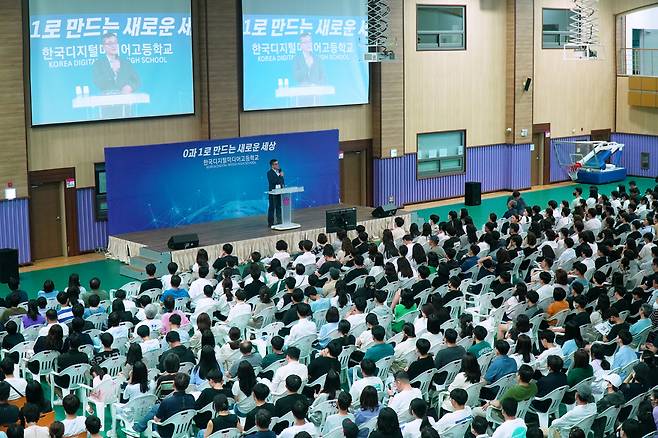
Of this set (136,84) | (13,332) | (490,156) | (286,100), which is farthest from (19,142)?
(490,156)

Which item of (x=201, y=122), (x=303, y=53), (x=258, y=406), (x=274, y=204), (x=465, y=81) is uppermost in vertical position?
(x=303, y=53)

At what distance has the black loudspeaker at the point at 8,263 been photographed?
20156 mm

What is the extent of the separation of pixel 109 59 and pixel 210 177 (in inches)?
144

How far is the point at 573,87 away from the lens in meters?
34.4

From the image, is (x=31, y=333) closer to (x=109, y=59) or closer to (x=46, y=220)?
(x=46, y=220)

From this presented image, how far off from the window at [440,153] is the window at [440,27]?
2.61 m

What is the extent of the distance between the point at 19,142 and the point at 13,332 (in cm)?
960

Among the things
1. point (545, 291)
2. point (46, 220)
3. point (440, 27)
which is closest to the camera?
point (545, 291)

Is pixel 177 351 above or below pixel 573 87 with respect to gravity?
below

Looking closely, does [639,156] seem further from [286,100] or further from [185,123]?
[185,123]

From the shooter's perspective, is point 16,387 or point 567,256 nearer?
point 16,387

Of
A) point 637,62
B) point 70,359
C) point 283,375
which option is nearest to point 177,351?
point 70,359

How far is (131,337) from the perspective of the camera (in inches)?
555

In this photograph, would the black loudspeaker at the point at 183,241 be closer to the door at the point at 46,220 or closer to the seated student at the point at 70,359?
the door at the point at 46,220
